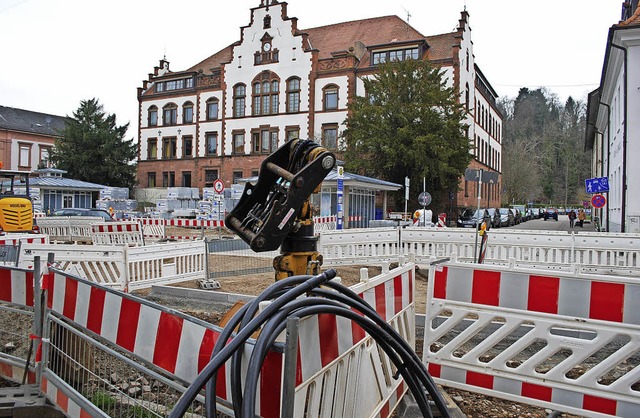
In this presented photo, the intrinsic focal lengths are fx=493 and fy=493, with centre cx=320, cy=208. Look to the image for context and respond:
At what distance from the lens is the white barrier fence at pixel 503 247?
11398mm

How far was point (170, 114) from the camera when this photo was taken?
54.7 meters

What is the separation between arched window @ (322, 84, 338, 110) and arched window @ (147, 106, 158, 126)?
20934mm

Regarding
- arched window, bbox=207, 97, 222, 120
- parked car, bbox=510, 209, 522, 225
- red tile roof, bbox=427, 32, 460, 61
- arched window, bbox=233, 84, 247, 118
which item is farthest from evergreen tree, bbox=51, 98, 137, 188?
parked car, bbox=510, 209, 522, 225

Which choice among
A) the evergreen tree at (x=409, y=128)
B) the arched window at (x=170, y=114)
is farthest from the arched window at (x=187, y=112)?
the evergreen tree at (x=409, y=128)

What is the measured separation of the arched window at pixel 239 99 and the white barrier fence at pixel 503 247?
38.8 meters

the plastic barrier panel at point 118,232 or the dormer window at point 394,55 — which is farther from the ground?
the dormer window at point 394,55

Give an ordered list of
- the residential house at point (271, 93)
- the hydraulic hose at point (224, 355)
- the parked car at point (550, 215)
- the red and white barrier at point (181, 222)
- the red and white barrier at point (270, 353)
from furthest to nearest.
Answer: the parked car at point (550, 215) → the residential house at point (271, 93) → the red and white barrier at point (181, 222) → the red and white barrier at point (270, 353) → the hydraulic hose at point (224, 355)

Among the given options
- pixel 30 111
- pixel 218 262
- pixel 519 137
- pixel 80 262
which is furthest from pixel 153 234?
pixel 519 137

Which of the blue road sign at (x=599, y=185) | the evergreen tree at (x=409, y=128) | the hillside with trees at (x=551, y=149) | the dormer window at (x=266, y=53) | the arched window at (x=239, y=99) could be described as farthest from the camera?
the hillside with trees at (x=551, y=149)

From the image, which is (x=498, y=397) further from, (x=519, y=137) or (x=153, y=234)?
(x=519, y=137)

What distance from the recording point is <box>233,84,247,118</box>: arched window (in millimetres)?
49872

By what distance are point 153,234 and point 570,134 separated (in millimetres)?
90375

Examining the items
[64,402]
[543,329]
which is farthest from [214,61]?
[543,329]

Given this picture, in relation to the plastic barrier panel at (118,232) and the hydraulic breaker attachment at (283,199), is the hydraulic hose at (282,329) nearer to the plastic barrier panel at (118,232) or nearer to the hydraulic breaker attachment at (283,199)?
the hydraulic breaker attachment at (283,199)
